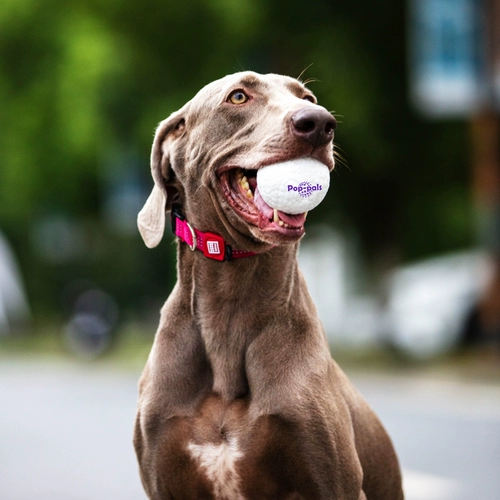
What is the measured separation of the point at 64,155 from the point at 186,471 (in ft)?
60.9

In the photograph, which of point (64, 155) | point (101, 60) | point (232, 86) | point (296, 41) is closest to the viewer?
point (232, 86)

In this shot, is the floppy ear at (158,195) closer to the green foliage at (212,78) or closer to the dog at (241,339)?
the dog at (241,339)

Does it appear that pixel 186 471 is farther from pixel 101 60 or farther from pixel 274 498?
pixel 101 60

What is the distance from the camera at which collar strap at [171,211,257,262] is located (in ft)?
12.9

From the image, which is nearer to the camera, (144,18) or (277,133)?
(277,133)

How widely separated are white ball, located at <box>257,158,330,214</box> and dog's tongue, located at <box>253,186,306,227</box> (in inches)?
1.1

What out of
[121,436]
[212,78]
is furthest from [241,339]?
[212,78]

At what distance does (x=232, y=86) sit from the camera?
151 inches

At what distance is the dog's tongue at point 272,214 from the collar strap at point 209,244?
0.38 m

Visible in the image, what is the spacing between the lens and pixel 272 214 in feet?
11.6

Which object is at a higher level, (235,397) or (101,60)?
(101,60)

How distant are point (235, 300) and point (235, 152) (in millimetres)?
586

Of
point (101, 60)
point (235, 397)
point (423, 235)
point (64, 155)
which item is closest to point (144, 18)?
point (101, 60)

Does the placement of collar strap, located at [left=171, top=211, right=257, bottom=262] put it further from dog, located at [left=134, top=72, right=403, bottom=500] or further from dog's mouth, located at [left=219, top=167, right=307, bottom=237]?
dog's mouth, located at [left=219, top=167, right=307, bottom=237]
